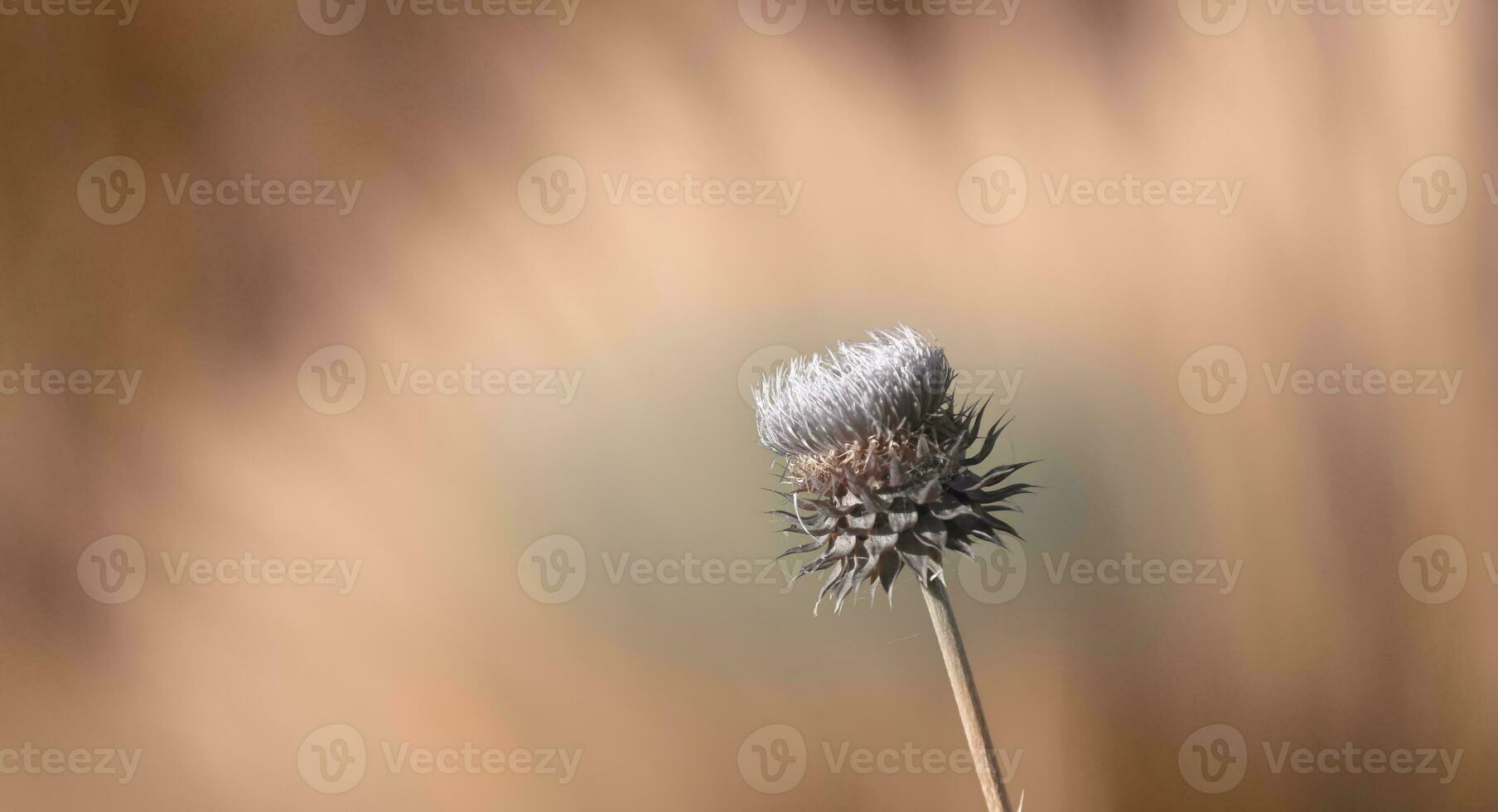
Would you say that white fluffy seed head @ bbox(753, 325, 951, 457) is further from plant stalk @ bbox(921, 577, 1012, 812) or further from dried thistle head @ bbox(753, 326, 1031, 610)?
plant stalk @ bbox(921, 577, 1012, 812)

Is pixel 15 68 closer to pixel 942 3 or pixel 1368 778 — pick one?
pixel 942 3

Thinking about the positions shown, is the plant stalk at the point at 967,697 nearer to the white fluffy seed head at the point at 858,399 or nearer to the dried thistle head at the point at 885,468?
the dried thistle head at the point at 885,468

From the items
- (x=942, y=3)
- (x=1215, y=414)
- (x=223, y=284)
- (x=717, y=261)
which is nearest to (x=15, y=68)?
(x=223, y=284)

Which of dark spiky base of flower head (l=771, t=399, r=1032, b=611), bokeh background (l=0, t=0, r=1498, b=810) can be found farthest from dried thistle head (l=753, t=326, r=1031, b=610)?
bokeh background (l=0, t=0, r=1498, b=810)

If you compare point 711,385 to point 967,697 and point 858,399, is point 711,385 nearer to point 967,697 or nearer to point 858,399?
point 858,399

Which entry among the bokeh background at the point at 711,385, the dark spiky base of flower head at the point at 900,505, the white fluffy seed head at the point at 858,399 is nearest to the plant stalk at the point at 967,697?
the dark spiky base of flower head at the point at 900,505
